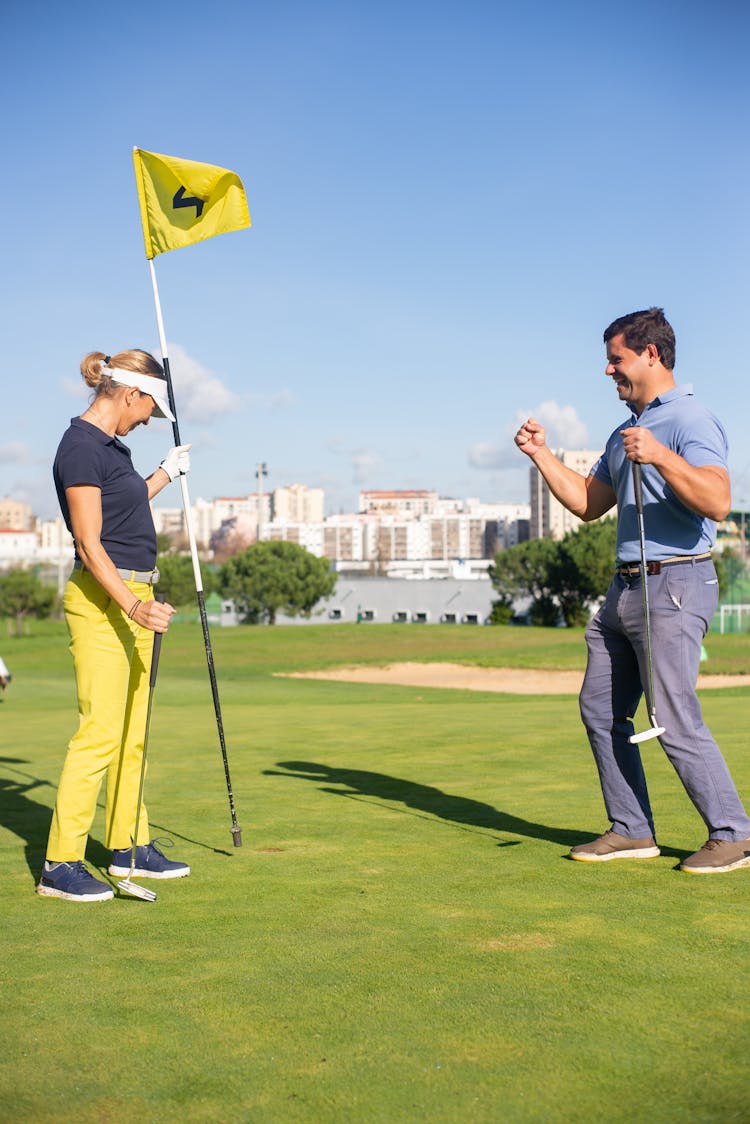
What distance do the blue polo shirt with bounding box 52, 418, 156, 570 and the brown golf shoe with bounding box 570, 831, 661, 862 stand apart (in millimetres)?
2396

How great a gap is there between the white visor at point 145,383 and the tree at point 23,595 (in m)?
75.1

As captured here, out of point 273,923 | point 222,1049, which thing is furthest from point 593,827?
point 222,1049

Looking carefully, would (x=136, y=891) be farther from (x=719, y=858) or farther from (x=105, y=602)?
(x=719, y=858)

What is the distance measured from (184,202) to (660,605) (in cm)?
344

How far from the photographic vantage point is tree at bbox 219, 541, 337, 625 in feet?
267

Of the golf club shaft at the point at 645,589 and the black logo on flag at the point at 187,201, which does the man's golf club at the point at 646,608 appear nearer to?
the golf club shaft at the point at 645,589

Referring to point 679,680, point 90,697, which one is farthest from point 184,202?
point 679,680

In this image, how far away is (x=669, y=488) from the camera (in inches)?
216

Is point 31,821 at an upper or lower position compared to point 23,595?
lower

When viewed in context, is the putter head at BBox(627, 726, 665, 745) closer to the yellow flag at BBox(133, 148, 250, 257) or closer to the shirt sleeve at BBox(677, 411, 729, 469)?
the shirt sleeve at BBox(677, 411, 729, 469)

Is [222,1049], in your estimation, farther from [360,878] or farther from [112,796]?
[112,796]

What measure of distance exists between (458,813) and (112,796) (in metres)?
2.26

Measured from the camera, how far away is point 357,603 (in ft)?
299

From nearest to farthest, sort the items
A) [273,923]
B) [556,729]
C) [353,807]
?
[273,923]
[353,807]
[556,729]
